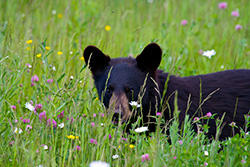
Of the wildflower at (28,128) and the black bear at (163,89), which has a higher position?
the black bear at (163,89)

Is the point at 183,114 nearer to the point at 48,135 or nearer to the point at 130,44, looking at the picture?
the point at 48,135

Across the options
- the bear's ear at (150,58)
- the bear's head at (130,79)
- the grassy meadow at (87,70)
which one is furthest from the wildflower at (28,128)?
the bear's ear at (150,58)

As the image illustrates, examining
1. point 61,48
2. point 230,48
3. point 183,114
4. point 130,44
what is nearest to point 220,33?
point 230,48

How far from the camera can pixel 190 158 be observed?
269 cm

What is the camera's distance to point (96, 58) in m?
4.12

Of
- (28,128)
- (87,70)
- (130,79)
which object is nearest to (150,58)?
(130,79)

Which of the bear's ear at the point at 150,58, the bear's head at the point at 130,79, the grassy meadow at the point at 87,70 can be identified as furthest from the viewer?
the bear's ear at the point at 150,58

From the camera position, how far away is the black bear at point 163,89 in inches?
151

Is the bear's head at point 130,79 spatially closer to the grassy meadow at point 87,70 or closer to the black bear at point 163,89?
the black bear at point 163,89

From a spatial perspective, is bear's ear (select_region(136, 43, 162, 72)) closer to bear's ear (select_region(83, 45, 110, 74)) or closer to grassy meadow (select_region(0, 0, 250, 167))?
grassy meadow (select_region(0, 0, 250, 167))

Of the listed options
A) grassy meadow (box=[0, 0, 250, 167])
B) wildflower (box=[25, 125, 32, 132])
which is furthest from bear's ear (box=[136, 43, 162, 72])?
wildflower (box=[25, 125, 32, 132])

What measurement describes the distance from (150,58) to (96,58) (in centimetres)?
57

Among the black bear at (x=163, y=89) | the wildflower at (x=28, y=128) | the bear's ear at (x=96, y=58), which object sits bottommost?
the wildflower at (x=28, y=128)

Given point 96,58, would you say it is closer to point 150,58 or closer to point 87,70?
point 150,58
